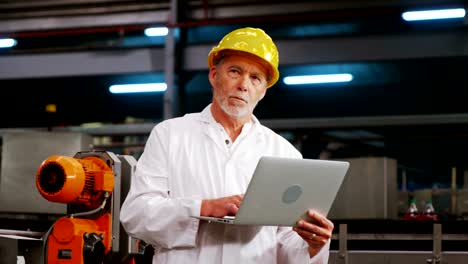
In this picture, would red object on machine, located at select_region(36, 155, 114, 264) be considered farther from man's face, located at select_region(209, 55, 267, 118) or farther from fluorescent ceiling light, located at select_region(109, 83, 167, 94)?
fluorescent ceiling light, located at select_region(109, 83, 167, 94)

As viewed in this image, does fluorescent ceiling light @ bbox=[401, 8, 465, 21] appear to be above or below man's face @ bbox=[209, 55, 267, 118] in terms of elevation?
above

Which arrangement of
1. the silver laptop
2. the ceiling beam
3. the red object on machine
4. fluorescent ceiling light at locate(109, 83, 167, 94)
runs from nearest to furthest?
the silver laptop, the red object on machine, the ceiling beam, fluorescent ceiling light at locate(109, 83, 167, 94)

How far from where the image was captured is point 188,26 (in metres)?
6.23

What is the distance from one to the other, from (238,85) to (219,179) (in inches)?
11.6

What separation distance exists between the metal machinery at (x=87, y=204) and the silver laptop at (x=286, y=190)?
5.47ft

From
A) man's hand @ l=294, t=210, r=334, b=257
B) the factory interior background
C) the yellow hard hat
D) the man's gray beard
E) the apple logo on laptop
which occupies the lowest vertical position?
man's hand @ l=294, t=210, r=334, b=257

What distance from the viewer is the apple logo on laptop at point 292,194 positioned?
1915 mm

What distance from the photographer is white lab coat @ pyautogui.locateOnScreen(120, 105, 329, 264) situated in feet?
6.72

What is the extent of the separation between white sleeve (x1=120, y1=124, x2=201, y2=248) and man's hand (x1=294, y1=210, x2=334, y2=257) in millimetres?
296

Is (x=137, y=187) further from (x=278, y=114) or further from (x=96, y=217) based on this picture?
(x=278, y=114)

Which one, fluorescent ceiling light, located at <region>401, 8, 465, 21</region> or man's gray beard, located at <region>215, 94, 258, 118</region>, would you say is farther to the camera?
fluorescent ceiling light, located at <region>401, 8, 465, 21</region>

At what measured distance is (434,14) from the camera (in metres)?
6.02

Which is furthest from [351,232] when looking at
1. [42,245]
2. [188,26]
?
[188,26]

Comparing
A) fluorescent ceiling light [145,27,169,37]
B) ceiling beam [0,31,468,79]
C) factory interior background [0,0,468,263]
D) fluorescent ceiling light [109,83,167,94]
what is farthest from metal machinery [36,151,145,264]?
fluorescent ceiling light [109,83,167,94]
